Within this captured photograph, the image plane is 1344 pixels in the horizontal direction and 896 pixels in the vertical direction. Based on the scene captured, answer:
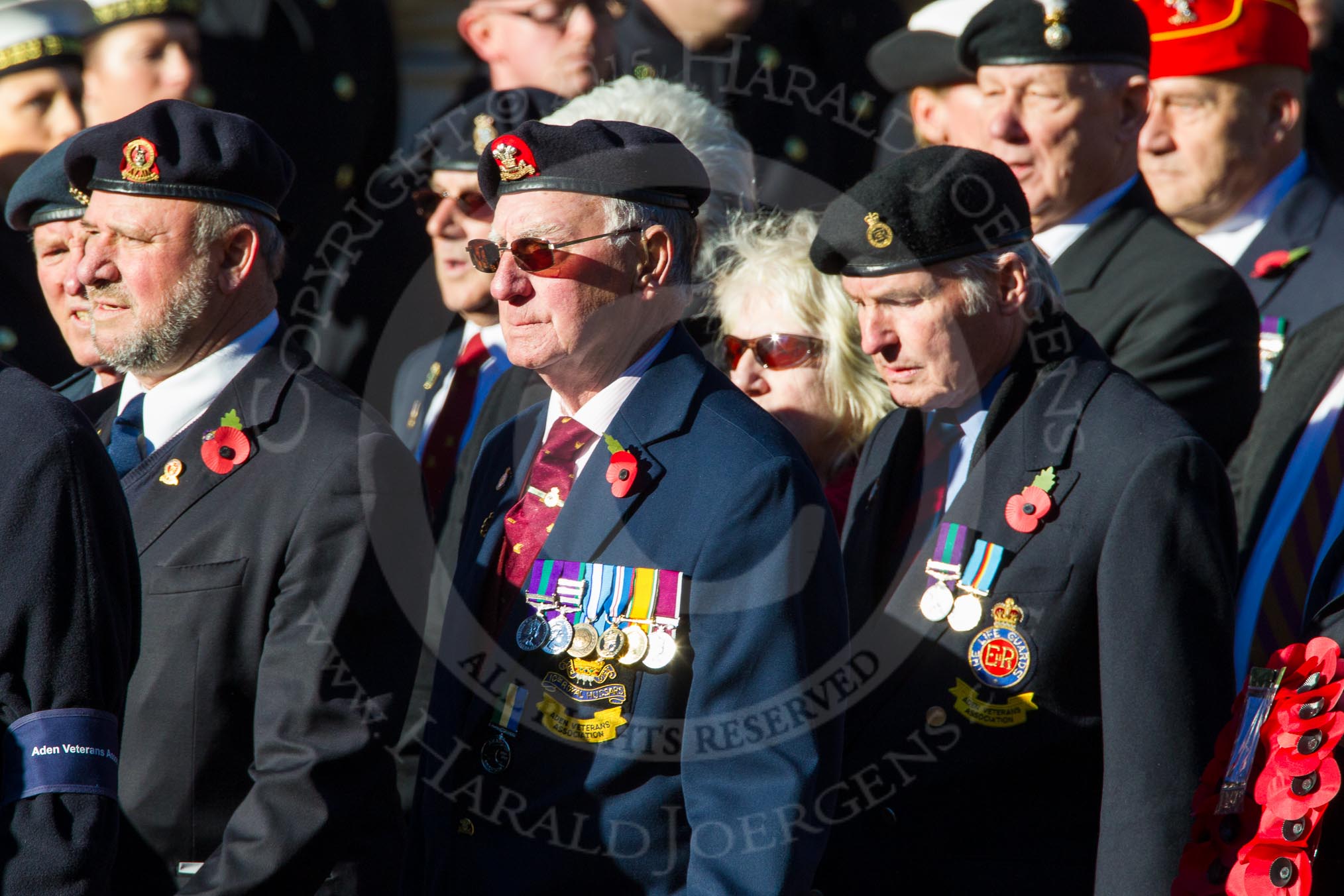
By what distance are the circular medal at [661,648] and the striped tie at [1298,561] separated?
1.91 m

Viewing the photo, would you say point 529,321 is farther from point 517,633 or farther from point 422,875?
point 422,875

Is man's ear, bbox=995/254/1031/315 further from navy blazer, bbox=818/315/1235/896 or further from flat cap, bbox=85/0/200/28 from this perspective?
flat cap, bbox=85/0/200/28

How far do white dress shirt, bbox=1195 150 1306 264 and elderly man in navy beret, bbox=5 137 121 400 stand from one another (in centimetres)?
340

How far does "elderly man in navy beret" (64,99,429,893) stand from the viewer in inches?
128

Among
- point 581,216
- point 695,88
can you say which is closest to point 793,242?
point 695,88

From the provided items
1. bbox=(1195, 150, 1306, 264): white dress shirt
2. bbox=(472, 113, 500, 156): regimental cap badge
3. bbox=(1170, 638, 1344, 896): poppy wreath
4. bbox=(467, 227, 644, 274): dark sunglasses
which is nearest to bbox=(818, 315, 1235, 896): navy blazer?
bbox=(1170, 638, 1344, 896): poppy wreath

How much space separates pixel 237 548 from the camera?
3375 millimetres

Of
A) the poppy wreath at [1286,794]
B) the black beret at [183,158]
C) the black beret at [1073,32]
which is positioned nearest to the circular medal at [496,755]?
the poppy wreath at [1286,794]

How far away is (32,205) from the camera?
15.2 ft

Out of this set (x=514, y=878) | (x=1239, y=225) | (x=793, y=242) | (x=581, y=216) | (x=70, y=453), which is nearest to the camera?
(x=70, y=453)

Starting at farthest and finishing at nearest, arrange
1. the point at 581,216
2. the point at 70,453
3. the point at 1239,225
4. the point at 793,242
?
1. the point at 1239,225
2. the point at 793,242
3. the point at 581,216
4. the point at 70,453

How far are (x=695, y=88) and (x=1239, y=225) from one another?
1792mm

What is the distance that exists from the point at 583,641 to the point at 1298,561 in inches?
84.6

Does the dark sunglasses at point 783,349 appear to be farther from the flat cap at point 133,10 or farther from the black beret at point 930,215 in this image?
the flat cap at point 133,10
